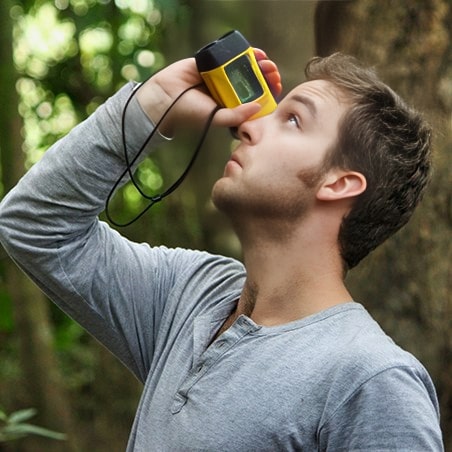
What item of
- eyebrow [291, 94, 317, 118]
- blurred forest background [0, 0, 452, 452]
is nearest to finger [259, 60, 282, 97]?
eyebrow [291, 94, 317, 118]

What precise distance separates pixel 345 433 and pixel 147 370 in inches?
28.3

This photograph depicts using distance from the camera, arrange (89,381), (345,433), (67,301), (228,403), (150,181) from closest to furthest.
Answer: (345,433), (228,403), (67,301), (89,381), (150,181)

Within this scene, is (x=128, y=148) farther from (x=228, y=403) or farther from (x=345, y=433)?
(x=345, y=433)

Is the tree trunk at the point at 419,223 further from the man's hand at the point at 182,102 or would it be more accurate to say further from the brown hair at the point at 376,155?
the man's hand at the point at 182,102

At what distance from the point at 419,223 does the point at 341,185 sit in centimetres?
143

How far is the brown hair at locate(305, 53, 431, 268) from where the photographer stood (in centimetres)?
212

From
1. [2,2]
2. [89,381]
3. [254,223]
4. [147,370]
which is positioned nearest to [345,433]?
[254,223]

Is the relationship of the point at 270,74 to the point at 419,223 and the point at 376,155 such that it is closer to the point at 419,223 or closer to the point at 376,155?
the point at 376,155

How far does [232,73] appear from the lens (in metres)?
2.14

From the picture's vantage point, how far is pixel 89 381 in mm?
7316

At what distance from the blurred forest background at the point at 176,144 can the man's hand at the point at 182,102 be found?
1002 millimetres

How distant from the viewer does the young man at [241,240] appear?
1941 mm

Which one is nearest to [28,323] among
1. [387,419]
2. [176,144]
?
[176,144]

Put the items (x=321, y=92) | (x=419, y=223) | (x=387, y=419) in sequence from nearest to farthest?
(x=387, y=419)
(x=321, y=92)
(x=419, y=223)
